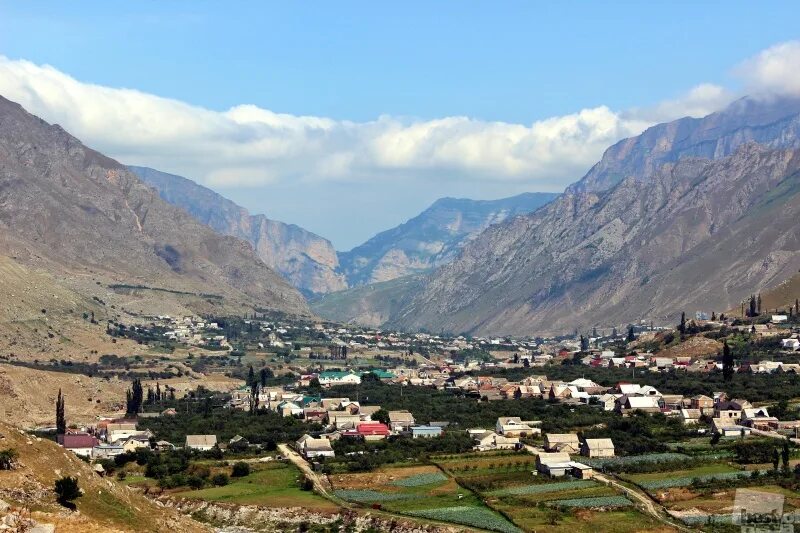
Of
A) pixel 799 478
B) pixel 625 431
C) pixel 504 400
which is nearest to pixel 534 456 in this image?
pixel 625 431

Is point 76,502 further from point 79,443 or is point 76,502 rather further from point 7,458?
point 79,443

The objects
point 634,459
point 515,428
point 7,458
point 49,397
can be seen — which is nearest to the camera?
point 7,458

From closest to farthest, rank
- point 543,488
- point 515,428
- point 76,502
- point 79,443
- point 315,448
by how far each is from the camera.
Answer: point 76,502 → point 543,488 → point 315,448 → point 79,443 → point 515,428

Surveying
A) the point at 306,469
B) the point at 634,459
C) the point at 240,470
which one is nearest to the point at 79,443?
the point at 240,470

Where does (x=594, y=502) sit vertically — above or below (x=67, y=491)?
below

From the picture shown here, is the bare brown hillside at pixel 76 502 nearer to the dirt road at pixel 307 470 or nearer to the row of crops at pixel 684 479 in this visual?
the dirt road at pixel 307 470

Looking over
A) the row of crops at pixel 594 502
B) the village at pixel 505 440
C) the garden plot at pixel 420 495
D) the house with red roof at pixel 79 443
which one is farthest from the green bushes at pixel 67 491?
the house with red roof at pixel 79 443

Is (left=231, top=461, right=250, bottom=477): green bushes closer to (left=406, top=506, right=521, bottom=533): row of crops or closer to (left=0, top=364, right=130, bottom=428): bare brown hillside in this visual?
(left=406, top=506, right=521, bottom=533): row of crops
